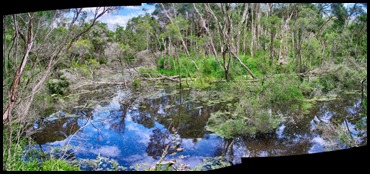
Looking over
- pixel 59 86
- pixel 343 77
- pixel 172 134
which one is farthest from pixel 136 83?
pixel 343 77

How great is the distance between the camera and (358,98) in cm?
980

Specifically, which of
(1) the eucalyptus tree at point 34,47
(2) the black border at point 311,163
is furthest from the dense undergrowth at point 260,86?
(2) the black border at point 311,163

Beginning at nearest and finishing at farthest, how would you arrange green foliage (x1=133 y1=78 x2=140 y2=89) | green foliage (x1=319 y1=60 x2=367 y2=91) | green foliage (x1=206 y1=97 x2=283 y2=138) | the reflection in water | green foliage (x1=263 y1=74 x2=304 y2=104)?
the reflection in water < green foliage (x1=206 y1=97 x2=283 y2=138) < green foliage (x1=263 y1=74 x2=304 y2=104) < green foliage (x1=319 y1=60 x2=367 y2=91) < green foliage (x1=133 y1=78 x2=140 y2=89)

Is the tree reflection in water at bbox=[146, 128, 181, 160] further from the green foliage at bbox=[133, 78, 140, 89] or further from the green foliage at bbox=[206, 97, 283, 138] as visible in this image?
the green foliage at bbox=[133, 78, 140, 89]

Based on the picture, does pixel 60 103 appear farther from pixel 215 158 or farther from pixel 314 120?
pixel 314 120

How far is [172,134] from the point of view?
295 inches

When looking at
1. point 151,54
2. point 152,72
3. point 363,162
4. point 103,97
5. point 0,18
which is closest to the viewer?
point 363,162

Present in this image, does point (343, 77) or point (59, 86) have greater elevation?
point (343, 77)

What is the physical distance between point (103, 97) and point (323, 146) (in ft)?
24.4

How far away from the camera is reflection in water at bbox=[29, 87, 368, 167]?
6410mm

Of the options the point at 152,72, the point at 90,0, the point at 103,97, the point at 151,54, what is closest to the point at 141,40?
the point at 151,54

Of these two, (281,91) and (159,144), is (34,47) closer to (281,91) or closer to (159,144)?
(159,144)

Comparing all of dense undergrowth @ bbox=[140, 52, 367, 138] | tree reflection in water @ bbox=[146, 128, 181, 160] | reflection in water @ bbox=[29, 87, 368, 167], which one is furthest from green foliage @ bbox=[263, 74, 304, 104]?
tree reflection in water @ bbox=[146, 128, 181, 160]

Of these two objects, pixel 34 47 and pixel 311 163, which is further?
pixel 34 47
